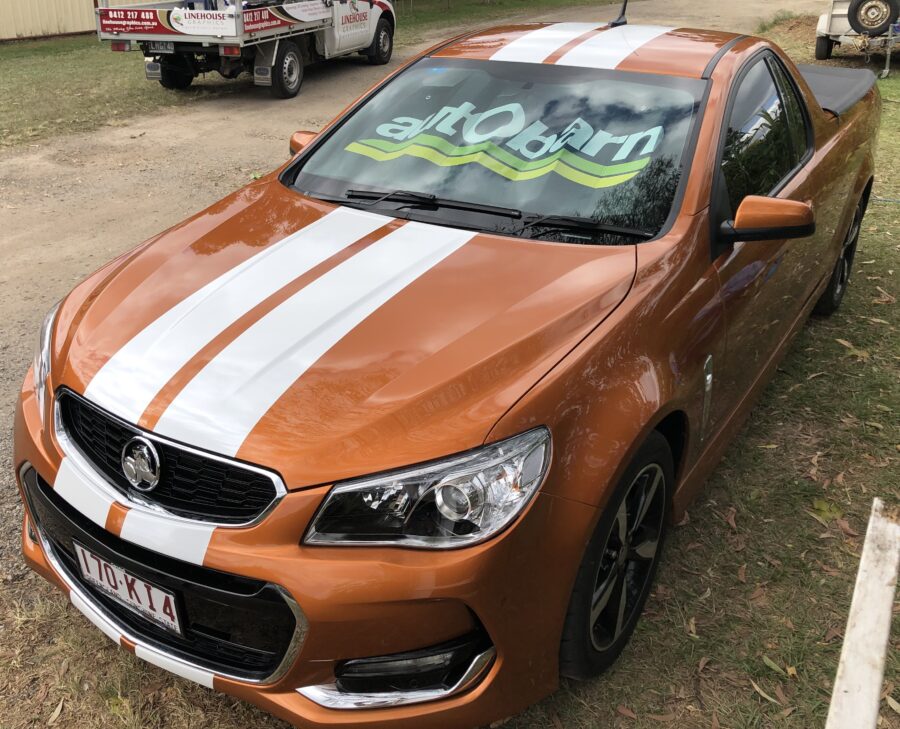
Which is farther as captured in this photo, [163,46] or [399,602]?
[163,46]

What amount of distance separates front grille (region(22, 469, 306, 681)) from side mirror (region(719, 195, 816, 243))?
5.67ft

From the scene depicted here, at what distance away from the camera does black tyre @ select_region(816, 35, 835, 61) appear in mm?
12321

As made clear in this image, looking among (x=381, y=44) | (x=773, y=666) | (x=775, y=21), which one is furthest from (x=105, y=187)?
(x=775, y=21)

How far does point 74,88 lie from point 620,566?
10616mm

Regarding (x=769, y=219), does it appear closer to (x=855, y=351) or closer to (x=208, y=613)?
(x=208, y=613)

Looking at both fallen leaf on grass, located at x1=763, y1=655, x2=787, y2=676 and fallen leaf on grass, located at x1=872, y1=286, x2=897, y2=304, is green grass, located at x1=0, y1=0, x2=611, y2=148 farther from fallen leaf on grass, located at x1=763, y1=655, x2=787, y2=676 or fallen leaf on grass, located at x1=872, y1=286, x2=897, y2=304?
fallen leaf on grass, located at x1=763, y1=655, x2=787, y2=676

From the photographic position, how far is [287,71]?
10.5m

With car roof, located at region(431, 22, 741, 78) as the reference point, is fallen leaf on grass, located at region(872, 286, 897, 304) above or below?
below

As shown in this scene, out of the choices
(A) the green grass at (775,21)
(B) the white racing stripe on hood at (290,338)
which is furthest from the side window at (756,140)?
(A) the green grass at (775,21)

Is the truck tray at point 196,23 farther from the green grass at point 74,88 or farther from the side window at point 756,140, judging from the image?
the side window at point 756,140

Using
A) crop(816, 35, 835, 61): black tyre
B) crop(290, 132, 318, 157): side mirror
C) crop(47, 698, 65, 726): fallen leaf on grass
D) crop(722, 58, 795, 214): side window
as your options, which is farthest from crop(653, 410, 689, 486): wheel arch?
crop(816, 35, 835, 61): black tyre

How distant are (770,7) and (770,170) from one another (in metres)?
19.0

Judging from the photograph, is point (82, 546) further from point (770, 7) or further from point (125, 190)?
point (770, 7)

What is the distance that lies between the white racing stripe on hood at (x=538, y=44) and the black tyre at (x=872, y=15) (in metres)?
9.36
